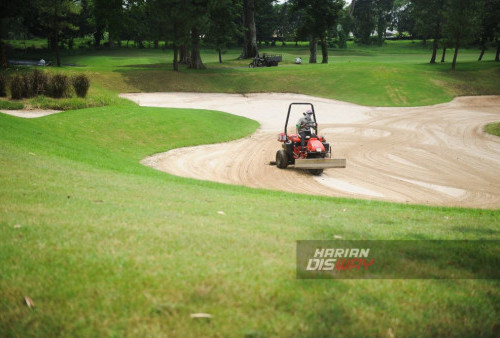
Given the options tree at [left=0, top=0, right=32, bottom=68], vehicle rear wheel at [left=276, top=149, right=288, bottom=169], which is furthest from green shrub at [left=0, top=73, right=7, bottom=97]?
vehicle rear wheel at [left=276, top=149, right=288, bottom=169]

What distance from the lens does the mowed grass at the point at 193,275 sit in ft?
10.2

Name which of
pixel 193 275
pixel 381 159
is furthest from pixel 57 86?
pixel 193 275

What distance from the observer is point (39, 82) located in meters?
23.2

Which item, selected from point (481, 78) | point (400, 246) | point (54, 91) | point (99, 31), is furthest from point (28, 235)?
point (99, 31)

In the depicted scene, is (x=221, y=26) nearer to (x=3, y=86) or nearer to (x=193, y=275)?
(x=3, y=86)

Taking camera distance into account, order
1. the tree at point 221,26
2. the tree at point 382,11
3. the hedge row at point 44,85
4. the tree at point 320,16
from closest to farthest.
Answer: the hedge row at point 44,85 < the tree at point 221,26 < the tree at point 320,16 < the tree at point 382,11

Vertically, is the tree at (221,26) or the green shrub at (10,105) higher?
the tree at (221,26)

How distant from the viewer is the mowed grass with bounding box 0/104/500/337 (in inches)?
122

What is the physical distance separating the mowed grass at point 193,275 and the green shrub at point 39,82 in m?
18.0

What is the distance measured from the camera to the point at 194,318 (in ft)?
10.1

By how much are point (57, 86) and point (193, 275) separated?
23.0 m

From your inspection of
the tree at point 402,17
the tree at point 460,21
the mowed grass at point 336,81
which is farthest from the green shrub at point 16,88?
the tree at point 402,17

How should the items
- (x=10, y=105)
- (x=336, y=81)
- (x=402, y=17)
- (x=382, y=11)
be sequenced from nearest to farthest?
(x=10, y=105) < (x=336, y=81) < (x=382, y=11) < (x=402, y=17)

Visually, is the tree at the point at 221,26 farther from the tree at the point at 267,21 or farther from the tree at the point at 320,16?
the tree at the point at 267,21
